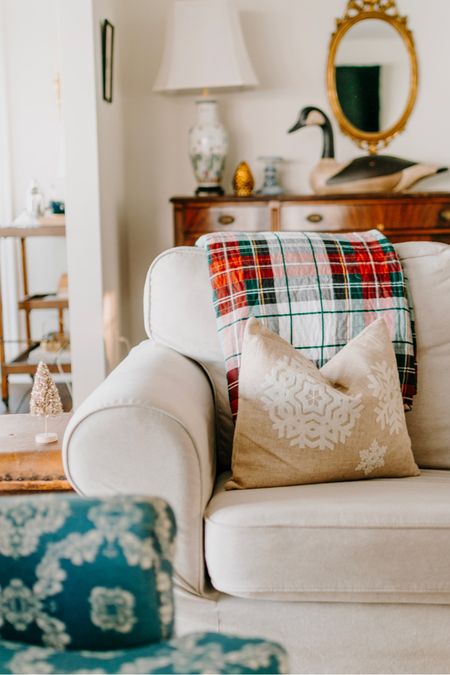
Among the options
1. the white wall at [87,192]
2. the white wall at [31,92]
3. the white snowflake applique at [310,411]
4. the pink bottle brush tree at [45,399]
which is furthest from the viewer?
the white wall at [31,92]

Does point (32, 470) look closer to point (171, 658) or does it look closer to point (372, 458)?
point (372, 458)

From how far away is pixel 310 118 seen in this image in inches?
161

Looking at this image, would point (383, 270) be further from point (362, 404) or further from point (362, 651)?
point (362, 651)

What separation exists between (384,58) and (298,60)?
396 mm

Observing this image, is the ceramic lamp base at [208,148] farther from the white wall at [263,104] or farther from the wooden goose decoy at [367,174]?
the wooden goose decoy at [367,174]

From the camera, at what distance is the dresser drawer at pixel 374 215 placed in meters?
3.85

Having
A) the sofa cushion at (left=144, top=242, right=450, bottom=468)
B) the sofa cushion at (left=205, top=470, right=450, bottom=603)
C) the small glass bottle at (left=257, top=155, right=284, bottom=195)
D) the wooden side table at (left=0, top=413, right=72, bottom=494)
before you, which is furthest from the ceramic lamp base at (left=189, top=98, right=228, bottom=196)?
the sofa cushion at (left=205, top=470, right=450, bottom=603)

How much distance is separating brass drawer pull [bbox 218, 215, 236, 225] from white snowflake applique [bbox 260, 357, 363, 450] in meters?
2.20

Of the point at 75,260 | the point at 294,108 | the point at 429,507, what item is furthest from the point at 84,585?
→ the point at 294,108

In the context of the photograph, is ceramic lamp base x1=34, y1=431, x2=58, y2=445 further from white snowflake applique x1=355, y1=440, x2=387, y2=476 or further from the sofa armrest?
white snowflake applique x1=355, y1=440, x2=387, y2=476

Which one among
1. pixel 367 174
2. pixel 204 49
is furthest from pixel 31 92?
pixel 367 174

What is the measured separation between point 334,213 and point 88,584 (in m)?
3.20

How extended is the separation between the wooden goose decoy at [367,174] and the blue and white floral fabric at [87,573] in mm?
3282

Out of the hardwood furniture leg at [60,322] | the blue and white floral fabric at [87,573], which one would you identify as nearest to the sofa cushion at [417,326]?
the blue and white floral fabric at [87,573]
